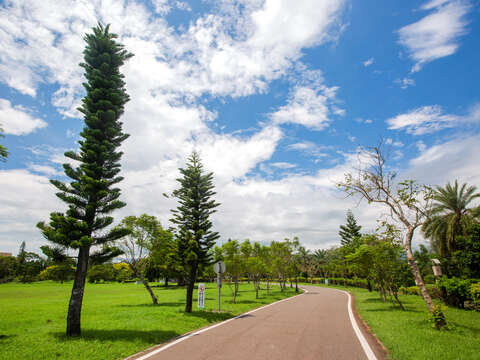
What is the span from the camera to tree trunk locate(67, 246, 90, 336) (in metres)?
8.73

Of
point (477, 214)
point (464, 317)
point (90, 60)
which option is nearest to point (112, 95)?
point (90, 60)

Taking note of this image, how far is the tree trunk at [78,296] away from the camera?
8.73m

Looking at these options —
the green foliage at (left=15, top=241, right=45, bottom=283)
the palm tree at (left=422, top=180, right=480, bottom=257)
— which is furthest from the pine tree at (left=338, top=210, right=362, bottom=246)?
the green foliage at (left=15, top=241, right=45, bottom=283)

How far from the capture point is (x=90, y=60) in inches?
429

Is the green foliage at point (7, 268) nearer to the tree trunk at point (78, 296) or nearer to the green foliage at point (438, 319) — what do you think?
the tree trunk at point (78, 296)

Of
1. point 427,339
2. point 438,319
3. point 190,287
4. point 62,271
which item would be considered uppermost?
point 62,271

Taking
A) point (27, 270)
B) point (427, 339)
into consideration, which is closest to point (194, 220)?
point (427, 339)

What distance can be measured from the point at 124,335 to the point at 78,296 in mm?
2329

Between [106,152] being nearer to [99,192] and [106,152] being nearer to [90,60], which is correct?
[99,192]

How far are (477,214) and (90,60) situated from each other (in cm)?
2759

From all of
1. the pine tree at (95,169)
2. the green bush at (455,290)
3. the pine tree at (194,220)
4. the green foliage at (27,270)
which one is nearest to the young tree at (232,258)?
the pine tree at (194,220)

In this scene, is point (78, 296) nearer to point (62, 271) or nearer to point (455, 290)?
point (62, 271)

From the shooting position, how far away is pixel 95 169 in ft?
33.2

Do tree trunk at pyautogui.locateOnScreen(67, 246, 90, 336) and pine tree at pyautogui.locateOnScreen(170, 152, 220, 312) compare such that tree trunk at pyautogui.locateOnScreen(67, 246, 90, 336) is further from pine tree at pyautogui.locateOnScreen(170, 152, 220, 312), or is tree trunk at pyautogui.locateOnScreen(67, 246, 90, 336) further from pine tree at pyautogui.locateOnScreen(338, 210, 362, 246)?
pine tree at pyautogui.locateOnScreen(338, 210, 362, 246)
